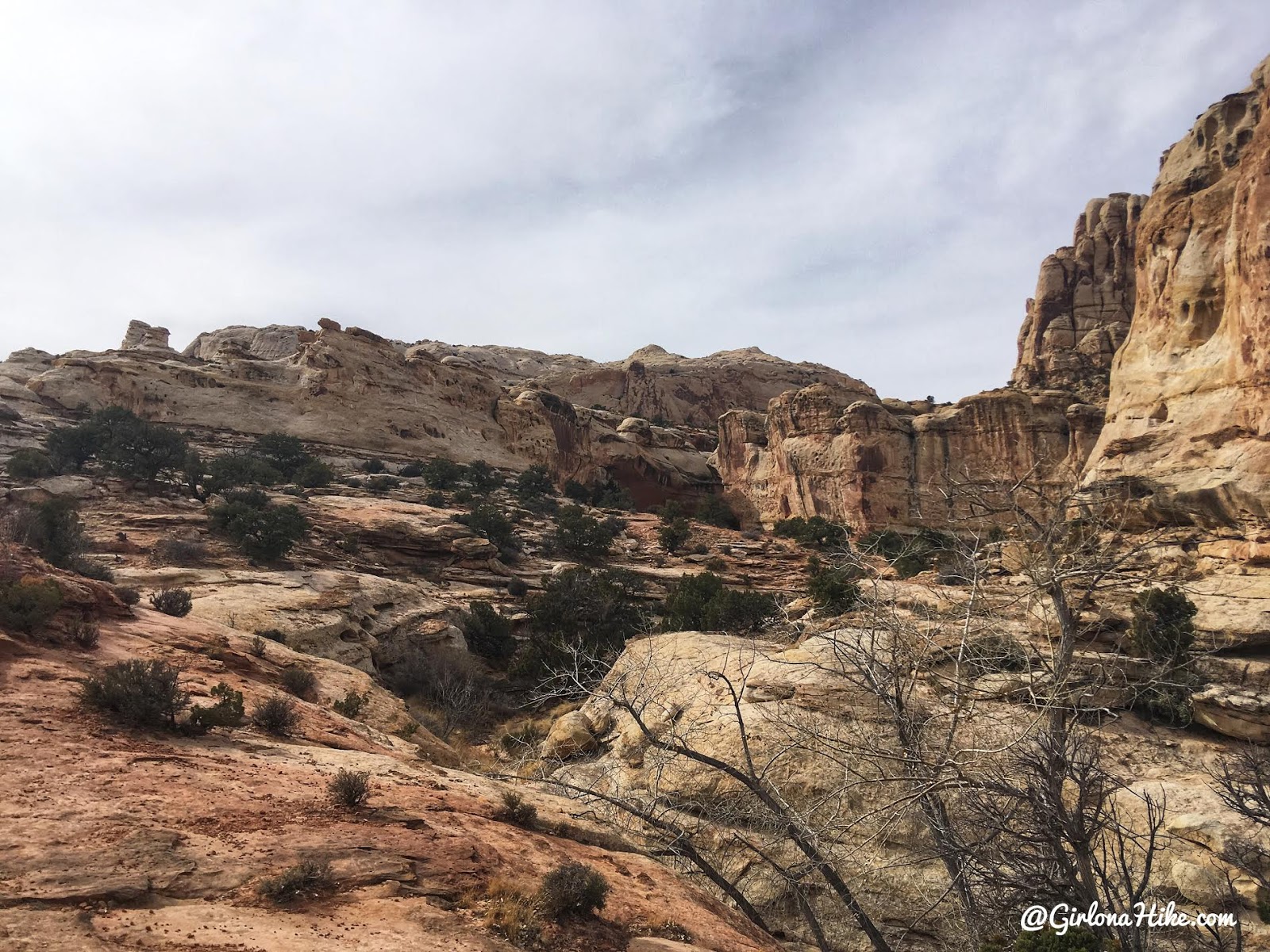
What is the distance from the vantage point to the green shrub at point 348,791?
7516 mm

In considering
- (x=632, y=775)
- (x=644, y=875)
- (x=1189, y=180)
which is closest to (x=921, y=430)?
(x=1189, y=180)

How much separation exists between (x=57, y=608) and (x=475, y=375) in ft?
167

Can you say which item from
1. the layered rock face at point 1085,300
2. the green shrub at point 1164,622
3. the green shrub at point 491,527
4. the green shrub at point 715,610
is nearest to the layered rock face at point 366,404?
the green shrub at point 491,527

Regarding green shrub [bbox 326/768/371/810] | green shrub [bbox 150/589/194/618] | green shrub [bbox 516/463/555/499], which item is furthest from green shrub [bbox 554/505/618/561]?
green shrub [bbox 326/768/371/810]

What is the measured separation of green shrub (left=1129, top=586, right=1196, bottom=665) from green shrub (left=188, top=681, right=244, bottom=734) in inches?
637

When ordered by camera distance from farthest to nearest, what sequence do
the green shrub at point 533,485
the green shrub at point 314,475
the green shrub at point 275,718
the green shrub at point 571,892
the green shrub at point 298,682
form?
1. the green shrub at point 533,485
2. the green shrub at point 314,475
3. the green shrub at point 298,682
4. the green shrub at point 275,718
5. the green shrub at point 571,892

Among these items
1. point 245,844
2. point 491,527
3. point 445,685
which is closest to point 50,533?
point 445,685

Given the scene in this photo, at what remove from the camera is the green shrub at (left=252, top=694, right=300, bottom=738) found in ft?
31.8

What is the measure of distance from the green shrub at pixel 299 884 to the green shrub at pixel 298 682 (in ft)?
24.4

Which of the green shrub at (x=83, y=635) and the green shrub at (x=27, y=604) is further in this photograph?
the green shrub at (x=83, y=635)

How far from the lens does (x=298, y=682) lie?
12.8 meters

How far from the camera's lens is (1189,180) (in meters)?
28.9

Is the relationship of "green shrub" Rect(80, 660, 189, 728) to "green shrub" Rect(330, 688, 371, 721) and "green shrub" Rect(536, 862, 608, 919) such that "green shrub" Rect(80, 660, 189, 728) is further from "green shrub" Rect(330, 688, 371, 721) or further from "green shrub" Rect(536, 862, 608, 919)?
"green shrub" Rect(536, 862, 608, 919)

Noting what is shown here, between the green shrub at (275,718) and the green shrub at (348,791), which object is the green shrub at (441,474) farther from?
the green shrub at (348,791)
